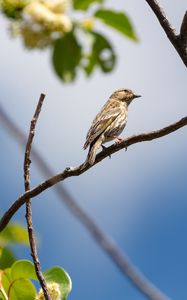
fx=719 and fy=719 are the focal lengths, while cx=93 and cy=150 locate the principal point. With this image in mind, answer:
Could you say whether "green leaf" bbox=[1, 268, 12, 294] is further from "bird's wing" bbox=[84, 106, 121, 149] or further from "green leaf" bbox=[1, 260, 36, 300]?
"bird's wing" bbox=[84, 106, 121, 149]

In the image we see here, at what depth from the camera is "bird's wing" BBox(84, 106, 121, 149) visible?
24.4ft

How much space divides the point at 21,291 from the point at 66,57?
3.74 feet

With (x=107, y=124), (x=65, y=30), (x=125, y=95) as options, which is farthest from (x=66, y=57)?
(x=125, y=95)

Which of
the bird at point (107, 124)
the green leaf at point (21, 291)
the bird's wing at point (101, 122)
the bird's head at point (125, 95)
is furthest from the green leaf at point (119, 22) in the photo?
the bird's head at point (125, 95)

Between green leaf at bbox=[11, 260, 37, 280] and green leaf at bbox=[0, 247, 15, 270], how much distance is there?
1.7 inches

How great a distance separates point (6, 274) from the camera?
3.34 meters

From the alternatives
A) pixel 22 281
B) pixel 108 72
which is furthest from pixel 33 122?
pixel 22 281

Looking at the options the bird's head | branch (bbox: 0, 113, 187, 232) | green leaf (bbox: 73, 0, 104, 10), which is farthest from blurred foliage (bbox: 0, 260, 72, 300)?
the bird's head

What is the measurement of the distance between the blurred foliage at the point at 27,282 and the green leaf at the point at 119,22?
137cm

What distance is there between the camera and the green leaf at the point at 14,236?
269cm

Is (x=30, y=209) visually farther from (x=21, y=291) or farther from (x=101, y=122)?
(x=101, y=122)

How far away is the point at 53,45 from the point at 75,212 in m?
1.61

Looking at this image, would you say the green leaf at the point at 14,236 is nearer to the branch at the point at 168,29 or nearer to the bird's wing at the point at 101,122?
the branch at the point at 168,29

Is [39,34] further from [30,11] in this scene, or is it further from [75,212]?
[75,212]
